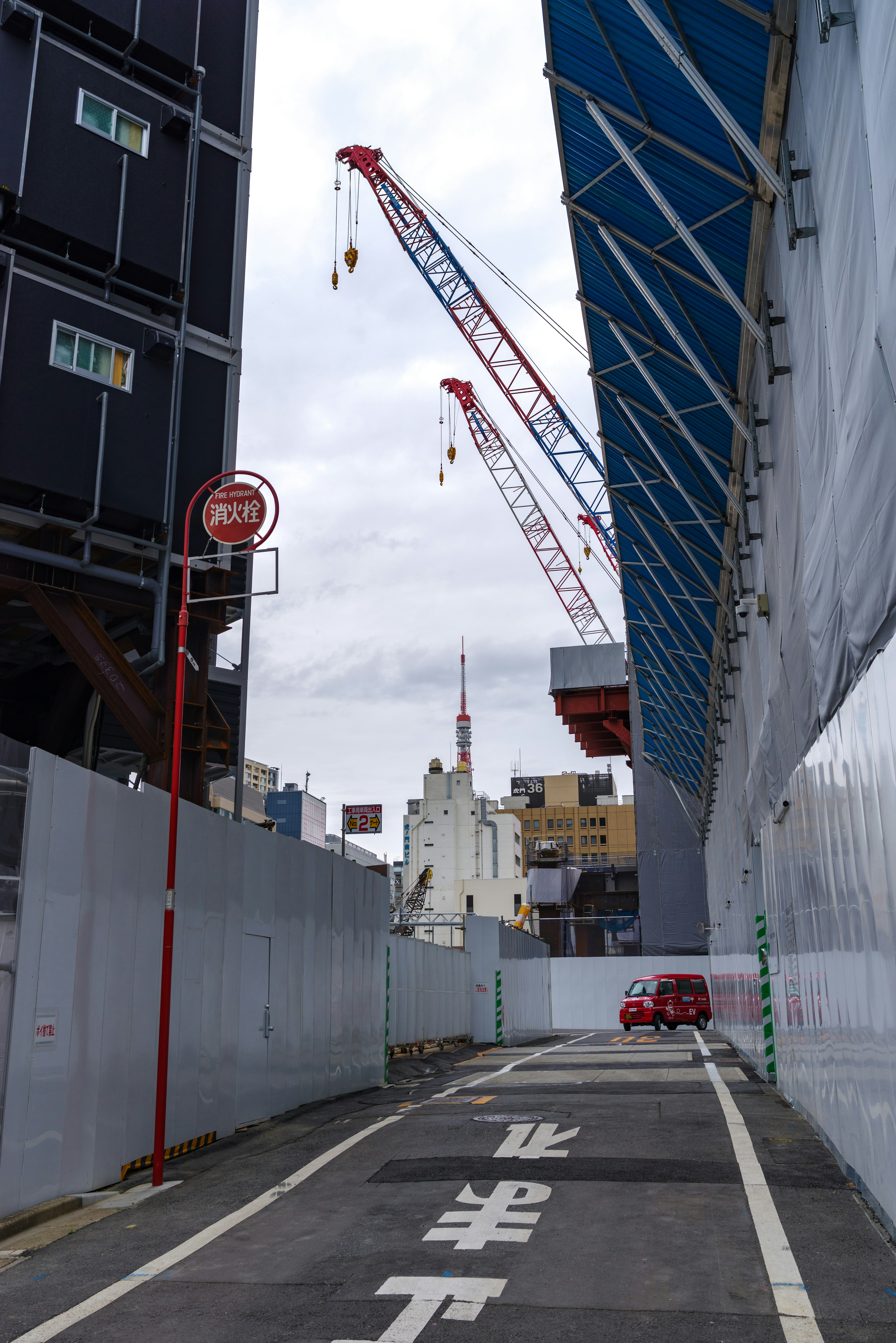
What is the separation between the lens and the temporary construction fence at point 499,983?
113 feet

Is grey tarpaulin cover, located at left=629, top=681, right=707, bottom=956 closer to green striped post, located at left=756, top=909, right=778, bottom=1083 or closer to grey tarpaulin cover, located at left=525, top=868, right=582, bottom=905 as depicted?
grey tarpaulin cover, located at left=525, top=868, right=582, bottom=905

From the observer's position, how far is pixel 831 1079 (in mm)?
9625

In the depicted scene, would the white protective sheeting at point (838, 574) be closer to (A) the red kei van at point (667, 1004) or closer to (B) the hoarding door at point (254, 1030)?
(B) the hoarding door at point (254, 1030)

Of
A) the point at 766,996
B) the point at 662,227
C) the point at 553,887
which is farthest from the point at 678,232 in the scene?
the point at 553,887

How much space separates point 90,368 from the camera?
1761 cm

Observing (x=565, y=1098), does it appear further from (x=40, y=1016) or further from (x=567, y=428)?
(x=567, y=428)

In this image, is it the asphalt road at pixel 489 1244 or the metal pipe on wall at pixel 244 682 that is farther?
the metal pipe on wall at pixel 244 682

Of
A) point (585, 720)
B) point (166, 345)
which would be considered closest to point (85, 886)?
point (166, 345)

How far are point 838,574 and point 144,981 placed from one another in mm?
7813

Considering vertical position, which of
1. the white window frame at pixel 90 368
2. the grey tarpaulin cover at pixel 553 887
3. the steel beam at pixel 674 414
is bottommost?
the grey tarpaulin cover at pixel 553 887

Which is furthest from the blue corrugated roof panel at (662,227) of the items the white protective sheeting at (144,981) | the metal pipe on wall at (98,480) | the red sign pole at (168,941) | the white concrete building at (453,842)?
the white concrete building at (453,842)

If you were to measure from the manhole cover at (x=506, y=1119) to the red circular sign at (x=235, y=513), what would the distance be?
24.8ft

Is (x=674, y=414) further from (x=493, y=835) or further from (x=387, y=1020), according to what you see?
(x=493, y=835)

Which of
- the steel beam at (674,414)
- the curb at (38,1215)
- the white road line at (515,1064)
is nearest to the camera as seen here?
the curb at (38,1215)
